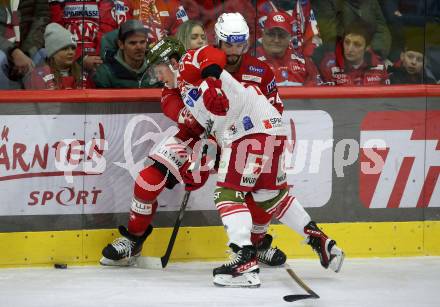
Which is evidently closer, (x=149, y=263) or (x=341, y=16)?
(x=149, y=263)

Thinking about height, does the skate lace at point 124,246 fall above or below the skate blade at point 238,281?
above

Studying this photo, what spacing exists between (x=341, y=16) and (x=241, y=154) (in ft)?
3.86

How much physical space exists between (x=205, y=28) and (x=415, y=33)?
1228 mm

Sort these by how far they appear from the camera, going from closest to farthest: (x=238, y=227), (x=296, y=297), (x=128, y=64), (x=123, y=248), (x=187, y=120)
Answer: (x=296, y=297) < (x=238, y=227) < (x=187, y=120) < (x=123, y=248) < (x=128, y=64)

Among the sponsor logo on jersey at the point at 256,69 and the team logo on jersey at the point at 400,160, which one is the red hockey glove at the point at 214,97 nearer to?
the sponsor logo on jersey at the point at 256,69

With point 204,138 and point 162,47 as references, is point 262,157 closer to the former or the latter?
point 204,138

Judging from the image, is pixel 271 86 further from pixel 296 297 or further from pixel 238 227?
pixel 296 297

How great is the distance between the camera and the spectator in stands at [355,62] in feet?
19.9

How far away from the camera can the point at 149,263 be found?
577 centimetres

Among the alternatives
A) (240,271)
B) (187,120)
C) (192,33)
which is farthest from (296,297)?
(192,33)

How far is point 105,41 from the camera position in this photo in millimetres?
5766

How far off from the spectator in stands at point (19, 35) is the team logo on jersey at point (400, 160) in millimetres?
1906

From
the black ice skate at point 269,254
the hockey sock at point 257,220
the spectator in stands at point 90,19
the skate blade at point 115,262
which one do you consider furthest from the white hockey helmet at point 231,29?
the skate blade at point 115,262

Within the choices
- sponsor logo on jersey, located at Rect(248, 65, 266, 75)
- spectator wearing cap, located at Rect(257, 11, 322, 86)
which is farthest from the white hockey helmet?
spectator wearing cap, located at Rect(257, 11, 322, 86)
